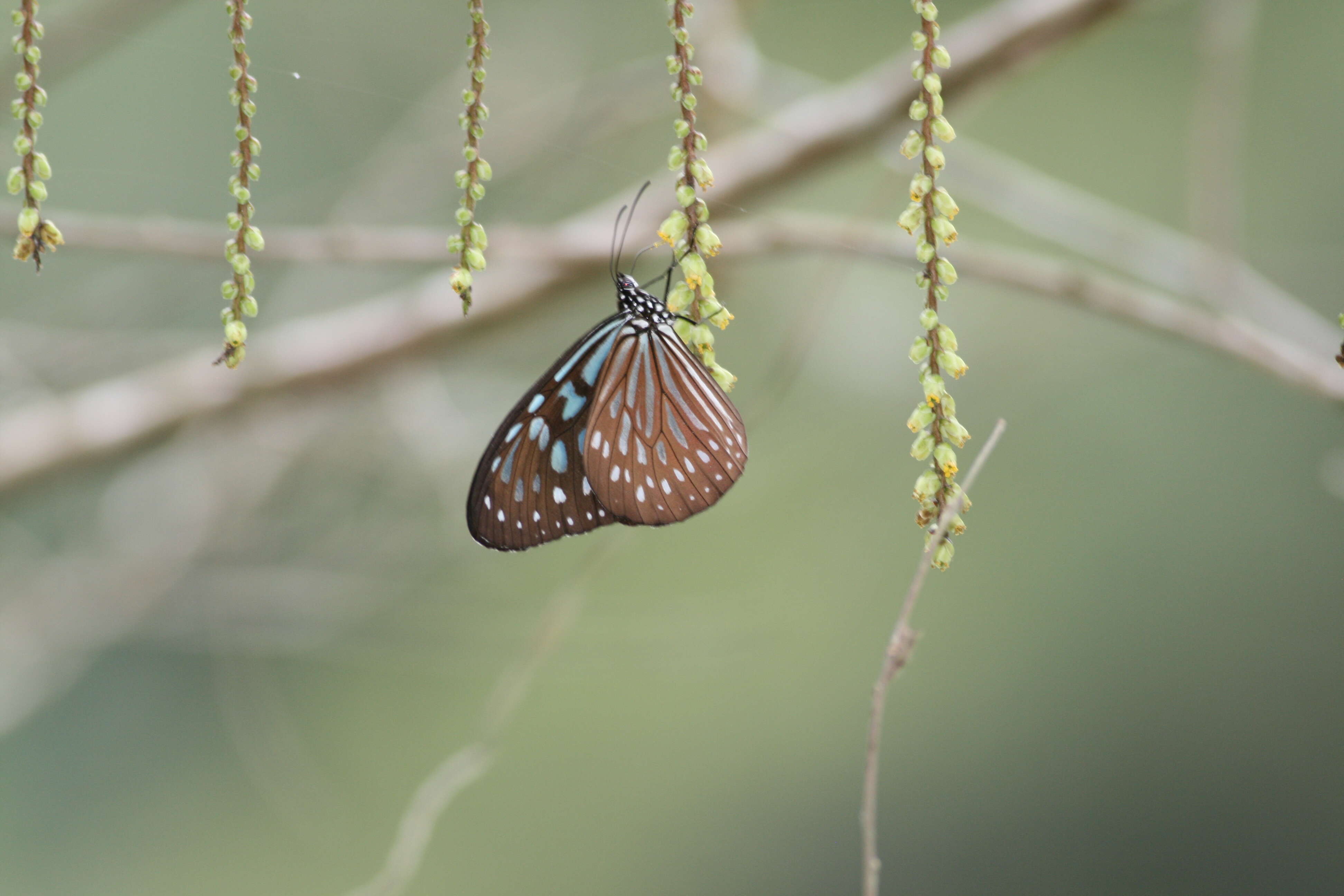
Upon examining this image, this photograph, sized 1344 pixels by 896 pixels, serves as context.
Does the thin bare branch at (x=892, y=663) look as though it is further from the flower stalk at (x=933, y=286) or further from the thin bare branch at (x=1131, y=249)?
the thin bare branch at (x=1131, y=249)

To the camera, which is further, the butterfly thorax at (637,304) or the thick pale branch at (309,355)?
the thick pale branch at (309,355)

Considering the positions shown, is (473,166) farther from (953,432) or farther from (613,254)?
(613,254)

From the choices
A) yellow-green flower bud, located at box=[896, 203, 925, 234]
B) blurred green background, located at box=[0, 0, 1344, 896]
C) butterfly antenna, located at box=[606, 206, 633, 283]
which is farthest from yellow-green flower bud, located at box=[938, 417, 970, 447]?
blurred green background, located at box=[0, 0, 1344, 896]

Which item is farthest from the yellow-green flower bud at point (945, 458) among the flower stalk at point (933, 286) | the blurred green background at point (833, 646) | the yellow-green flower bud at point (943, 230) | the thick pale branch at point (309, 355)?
the blurred green background at point (833, 646)

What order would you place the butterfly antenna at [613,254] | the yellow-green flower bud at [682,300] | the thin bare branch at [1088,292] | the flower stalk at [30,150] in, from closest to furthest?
the flower stalk at [30,150], the yellow-green flower bud at [682,300], the thin bare branch at [1088,292], the butterfly antenna at [613,254]

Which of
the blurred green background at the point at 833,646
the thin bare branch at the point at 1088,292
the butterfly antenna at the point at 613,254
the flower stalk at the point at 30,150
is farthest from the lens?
the blurred green background at the point at 833,646

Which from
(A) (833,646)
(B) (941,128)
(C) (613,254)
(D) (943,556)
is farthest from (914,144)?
(A) (833,646)
